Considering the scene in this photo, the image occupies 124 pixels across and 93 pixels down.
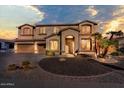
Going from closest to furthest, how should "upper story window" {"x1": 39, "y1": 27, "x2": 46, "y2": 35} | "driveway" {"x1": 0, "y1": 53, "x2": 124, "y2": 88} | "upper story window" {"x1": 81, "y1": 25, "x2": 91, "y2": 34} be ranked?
"driveway" {"x1": 0, "y1": 53, "x2": 124, "y2": 88}
"upper story window" {"x1": 81, "y1": 25, "x2": 91, "y2": 34}
"upper story window" {"x1": 39, "y1": 27, "x2": 46, "y2": 35}

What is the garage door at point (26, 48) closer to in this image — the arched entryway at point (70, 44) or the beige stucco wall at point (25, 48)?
the beige stucco wall at point (25, 48)

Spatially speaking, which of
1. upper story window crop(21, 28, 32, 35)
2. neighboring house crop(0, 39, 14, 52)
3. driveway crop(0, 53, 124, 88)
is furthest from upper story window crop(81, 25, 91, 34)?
neighboring house crop(0, 39, 14, 52)

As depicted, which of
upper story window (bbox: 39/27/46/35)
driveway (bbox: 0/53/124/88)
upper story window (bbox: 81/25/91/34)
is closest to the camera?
driveway (bbox: 0/53/124/88)

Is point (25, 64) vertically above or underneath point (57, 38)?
underneath

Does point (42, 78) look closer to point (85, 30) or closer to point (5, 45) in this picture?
→ point (5, 45)

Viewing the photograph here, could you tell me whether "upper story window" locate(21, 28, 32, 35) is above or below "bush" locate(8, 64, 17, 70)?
above

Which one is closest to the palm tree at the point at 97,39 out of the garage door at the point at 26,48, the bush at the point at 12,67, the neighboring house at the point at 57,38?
the neighboring house at the point at 57,38

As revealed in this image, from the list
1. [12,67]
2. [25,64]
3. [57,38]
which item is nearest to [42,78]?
[25,64]

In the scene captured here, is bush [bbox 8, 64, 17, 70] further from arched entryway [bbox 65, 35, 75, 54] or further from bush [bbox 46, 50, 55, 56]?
arched entryway [bbox 65, 35, 75, 54]

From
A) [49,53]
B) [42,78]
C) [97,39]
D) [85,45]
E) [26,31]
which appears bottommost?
[42,78]
